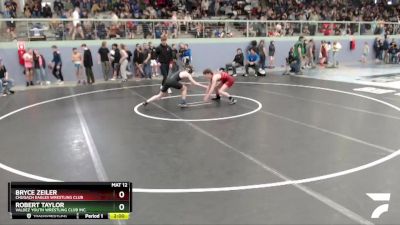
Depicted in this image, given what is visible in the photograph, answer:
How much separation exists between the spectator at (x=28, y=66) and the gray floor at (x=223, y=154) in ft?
13.6

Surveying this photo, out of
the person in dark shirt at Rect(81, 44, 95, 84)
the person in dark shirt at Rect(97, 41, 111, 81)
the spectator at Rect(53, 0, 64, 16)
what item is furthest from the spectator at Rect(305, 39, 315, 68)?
the spectator at Rect(53, 0, 64, 16)

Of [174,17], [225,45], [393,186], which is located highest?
[174,17]

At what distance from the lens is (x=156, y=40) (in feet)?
68.6

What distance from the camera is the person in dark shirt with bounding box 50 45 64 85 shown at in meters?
17.8

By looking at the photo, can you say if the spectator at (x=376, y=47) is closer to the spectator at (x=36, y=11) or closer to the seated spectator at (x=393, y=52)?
the seated spectator at (x=393, y=52)

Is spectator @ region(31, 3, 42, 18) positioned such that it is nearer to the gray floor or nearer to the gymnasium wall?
the gymnasium wall

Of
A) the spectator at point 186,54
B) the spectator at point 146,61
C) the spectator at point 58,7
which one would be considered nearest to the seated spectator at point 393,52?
the spectator at point 186,54

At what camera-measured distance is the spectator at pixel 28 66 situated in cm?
1725

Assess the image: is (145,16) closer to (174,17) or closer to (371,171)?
(174,17)

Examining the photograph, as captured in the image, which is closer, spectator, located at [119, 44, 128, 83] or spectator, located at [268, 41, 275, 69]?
spectator, located at [119, 44, 128, 83]

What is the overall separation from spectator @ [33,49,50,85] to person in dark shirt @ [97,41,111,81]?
237 centimetres

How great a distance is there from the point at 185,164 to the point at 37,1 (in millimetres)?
17475

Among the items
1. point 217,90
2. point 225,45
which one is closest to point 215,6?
point 225,45

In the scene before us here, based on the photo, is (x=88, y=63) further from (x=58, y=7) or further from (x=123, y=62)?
(x=58, y=7)
